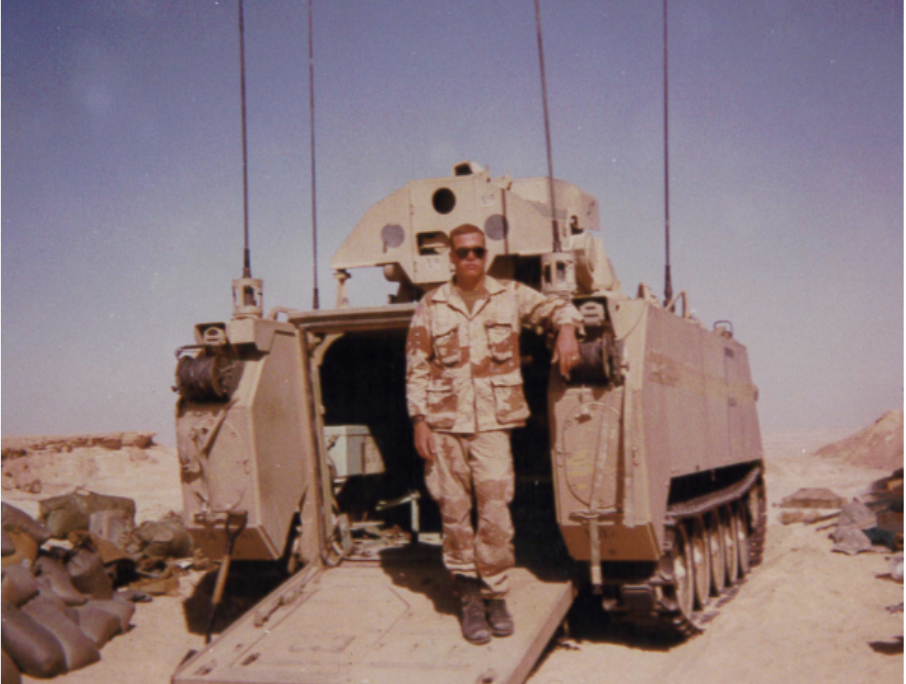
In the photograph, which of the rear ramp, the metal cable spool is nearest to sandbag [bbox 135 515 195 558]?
the rear ramp

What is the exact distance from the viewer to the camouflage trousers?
5.44 meters

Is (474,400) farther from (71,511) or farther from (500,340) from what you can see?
(71,511)

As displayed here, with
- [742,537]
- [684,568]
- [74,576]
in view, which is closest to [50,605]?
[74,576]

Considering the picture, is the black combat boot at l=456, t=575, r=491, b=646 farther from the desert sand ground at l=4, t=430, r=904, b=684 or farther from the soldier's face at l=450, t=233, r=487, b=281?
the soldier's face at l=450, t=233, r=487, b=281

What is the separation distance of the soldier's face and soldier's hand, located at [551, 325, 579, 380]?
2.02ft

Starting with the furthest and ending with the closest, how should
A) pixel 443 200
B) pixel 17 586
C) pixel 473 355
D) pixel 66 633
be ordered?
pixel 443 200
pixel 17 586
pixel 66 633
pixel 473 355

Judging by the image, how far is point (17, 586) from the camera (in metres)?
6.51

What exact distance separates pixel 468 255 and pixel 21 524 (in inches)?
181

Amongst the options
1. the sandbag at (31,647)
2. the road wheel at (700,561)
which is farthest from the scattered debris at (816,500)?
the sandbag at (31,647)

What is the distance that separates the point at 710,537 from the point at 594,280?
287 cm

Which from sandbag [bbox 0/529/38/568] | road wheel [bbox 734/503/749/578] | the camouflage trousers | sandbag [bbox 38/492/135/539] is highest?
the camouflage trousers

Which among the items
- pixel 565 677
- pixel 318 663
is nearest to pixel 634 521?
pixel 565 677

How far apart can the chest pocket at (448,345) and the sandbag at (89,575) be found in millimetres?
3781

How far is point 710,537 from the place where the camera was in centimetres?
→ 870
